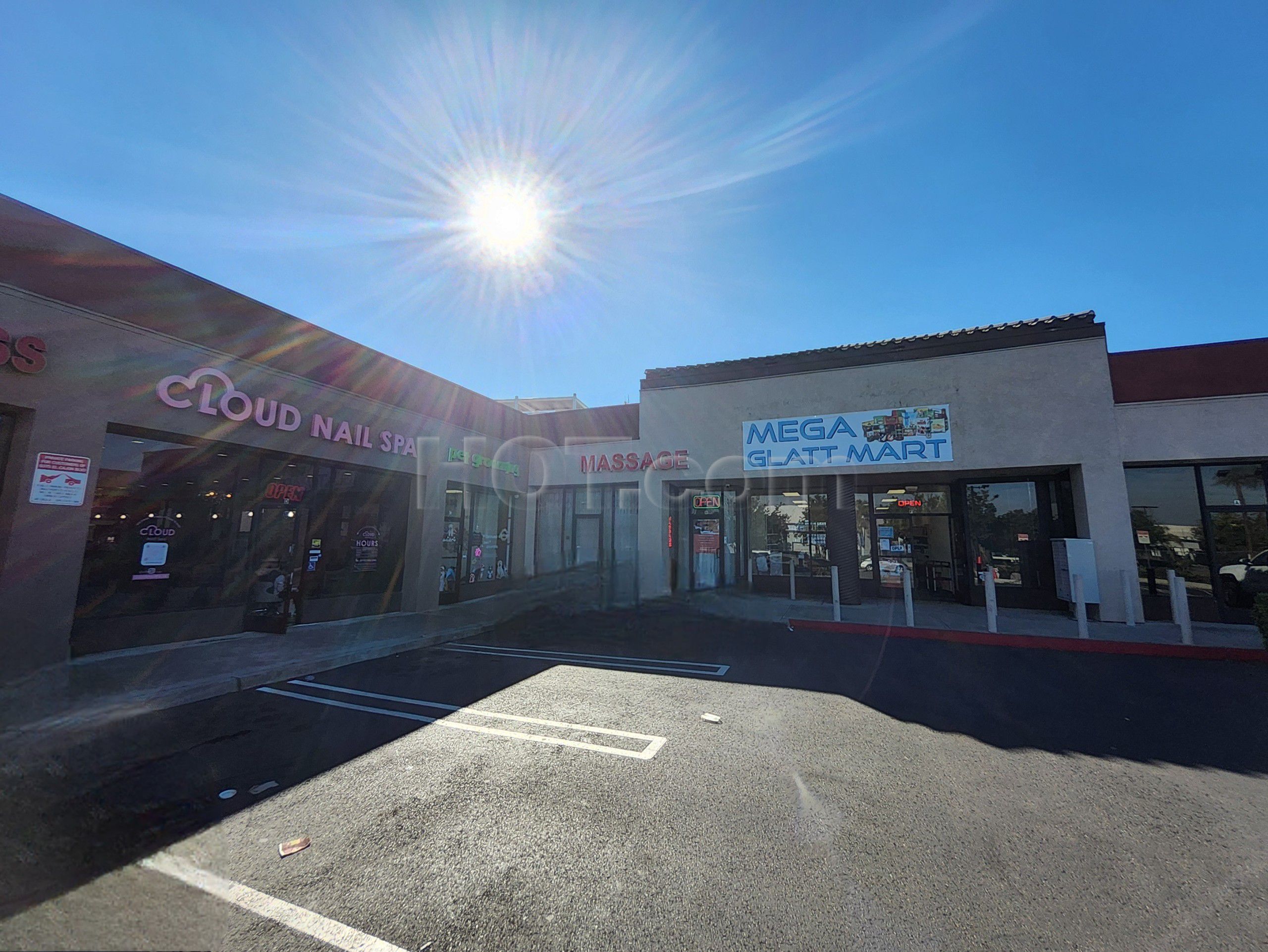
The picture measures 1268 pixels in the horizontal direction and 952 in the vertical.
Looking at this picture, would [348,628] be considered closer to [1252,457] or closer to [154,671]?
[154,671]

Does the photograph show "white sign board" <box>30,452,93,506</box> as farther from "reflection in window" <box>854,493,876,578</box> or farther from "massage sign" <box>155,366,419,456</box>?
"reflection in window" <box>854,493,876,578</box>

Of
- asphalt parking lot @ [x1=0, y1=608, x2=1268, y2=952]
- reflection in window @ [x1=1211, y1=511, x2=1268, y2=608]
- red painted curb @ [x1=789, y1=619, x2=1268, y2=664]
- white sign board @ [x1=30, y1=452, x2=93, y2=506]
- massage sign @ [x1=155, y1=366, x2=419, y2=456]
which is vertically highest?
massage sign @ [x1=155, y1=366, x2=419, y2=456]

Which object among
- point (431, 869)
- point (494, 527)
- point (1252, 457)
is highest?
point (1252, 457)

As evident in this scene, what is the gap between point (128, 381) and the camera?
25.5 feet

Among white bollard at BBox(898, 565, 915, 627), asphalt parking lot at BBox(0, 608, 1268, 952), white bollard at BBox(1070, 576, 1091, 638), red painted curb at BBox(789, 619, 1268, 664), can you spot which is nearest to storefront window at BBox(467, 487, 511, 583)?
asphalt parking lot at BBox(0, 608, 1268, 952)

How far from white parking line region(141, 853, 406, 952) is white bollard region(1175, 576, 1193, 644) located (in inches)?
488

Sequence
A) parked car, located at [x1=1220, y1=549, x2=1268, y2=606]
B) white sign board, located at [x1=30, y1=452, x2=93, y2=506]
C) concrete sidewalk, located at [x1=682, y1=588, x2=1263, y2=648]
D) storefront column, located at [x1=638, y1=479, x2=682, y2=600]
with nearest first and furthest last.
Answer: white sign board, located at [x1=30, y1=452, x2=93, y2=506]
concrete sidewalk, located at [x1=682, y1=588, x2=1263, y2=648]
parked car, located at [x1=1220, y1=549, x2=1268, y2=606]
storefront column, located at [x1=638, y1=479, x2=682, y2=600]

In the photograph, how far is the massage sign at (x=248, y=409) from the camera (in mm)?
8305

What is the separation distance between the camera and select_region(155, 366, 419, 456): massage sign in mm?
8305

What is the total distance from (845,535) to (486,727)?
11.2 metres

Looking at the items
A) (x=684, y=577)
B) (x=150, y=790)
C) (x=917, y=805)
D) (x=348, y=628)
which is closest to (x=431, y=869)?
(x=150, y=790)

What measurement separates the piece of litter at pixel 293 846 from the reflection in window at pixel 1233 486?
1706cm

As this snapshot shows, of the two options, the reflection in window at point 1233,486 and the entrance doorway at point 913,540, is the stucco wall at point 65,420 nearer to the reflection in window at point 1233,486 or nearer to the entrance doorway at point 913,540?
the entrance doorway at point 913,540

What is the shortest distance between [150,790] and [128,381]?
680cm
